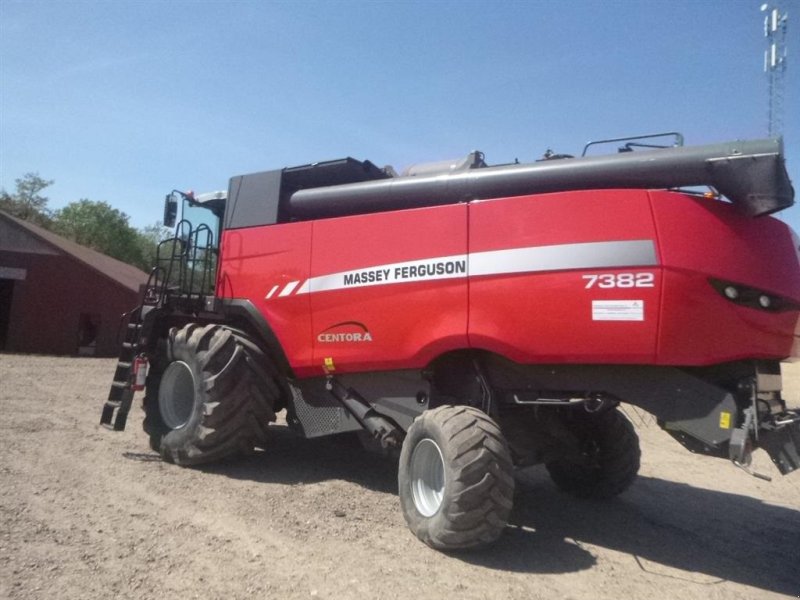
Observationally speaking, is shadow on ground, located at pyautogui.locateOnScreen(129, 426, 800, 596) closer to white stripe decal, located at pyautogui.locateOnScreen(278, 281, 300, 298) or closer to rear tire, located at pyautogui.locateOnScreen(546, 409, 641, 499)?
rear tire, located at pyautogui.locateOnScreen(546, 409, 641, 499)

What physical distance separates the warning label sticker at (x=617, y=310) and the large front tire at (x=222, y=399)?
134 inches

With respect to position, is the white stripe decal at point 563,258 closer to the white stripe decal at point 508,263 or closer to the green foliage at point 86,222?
the white stripe decal at point 508,263

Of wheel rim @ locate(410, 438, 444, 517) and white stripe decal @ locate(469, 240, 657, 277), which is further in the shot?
wheel rim @ locate(410, 438, 444, 517)

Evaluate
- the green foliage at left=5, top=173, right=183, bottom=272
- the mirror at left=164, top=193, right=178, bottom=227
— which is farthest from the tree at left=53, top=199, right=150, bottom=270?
the mirror at left=164, top=193, right=178, bottom=227

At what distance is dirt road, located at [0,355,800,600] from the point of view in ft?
12.6

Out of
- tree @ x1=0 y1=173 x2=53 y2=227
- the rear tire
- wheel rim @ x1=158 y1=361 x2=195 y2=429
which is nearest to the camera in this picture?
the rear tire

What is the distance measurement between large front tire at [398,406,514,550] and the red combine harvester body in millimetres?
14

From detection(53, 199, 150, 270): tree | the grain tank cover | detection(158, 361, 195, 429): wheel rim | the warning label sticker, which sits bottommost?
detection(158, 361, 195, 429): wheel rim

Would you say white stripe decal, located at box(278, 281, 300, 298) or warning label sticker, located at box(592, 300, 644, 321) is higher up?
white stripe decal, located at box(278, 281, 300, 298)

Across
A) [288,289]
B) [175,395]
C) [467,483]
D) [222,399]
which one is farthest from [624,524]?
[175,395]

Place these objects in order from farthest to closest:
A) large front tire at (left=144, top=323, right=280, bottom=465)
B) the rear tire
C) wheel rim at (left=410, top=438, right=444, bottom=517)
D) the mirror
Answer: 1. the mirror
2. large front tire at (left=144, top=323, right=280, bottom=465)
3. the rear tire
4. wheel rim at (left=410, top=438, right=444, bottom=517)

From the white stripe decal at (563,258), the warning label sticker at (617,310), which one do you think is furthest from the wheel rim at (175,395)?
the warning label sticker at (617,310)

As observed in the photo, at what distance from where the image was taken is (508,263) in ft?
15.2

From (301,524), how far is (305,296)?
2043mm
